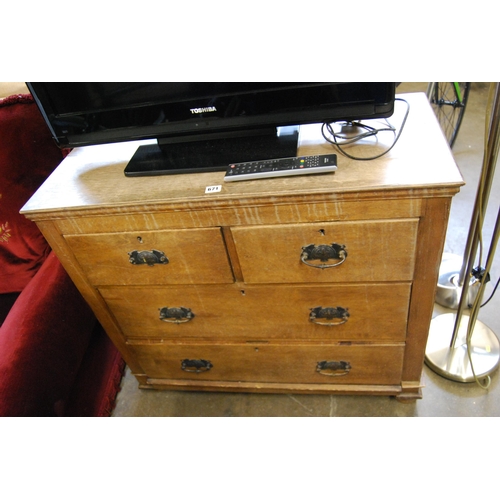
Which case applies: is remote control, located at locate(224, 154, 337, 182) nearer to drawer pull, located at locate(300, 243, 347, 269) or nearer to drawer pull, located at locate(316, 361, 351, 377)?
drawer pull, located at locate(300, 243, 347, 269)

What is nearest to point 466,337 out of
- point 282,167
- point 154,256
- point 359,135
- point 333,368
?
point 333,368

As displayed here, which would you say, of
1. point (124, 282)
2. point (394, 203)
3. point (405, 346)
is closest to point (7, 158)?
point (124, 282)

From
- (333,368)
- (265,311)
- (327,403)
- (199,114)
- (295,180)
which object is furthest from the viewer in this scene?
(327,403)

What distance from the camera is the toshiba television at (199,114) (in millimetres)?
865

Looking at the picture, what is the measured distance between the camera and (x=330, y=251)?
862 millimetres

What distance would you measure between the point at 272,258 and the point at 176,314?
1.17 ft

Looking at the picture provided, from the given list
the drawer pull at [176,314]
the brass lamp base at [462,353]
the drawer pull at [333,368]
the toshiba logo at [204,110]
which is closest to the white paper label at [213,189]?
the toshiba logo at [204,110]

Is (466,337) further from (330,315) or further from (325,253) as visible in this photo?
(325,253)

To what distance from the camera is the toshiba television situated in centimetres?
87

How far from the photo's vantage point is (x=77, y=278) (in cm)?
104

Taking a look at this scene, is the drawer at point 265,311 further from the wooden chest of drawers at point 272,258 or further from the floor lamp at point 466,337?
the floor lamp at point 466,337
